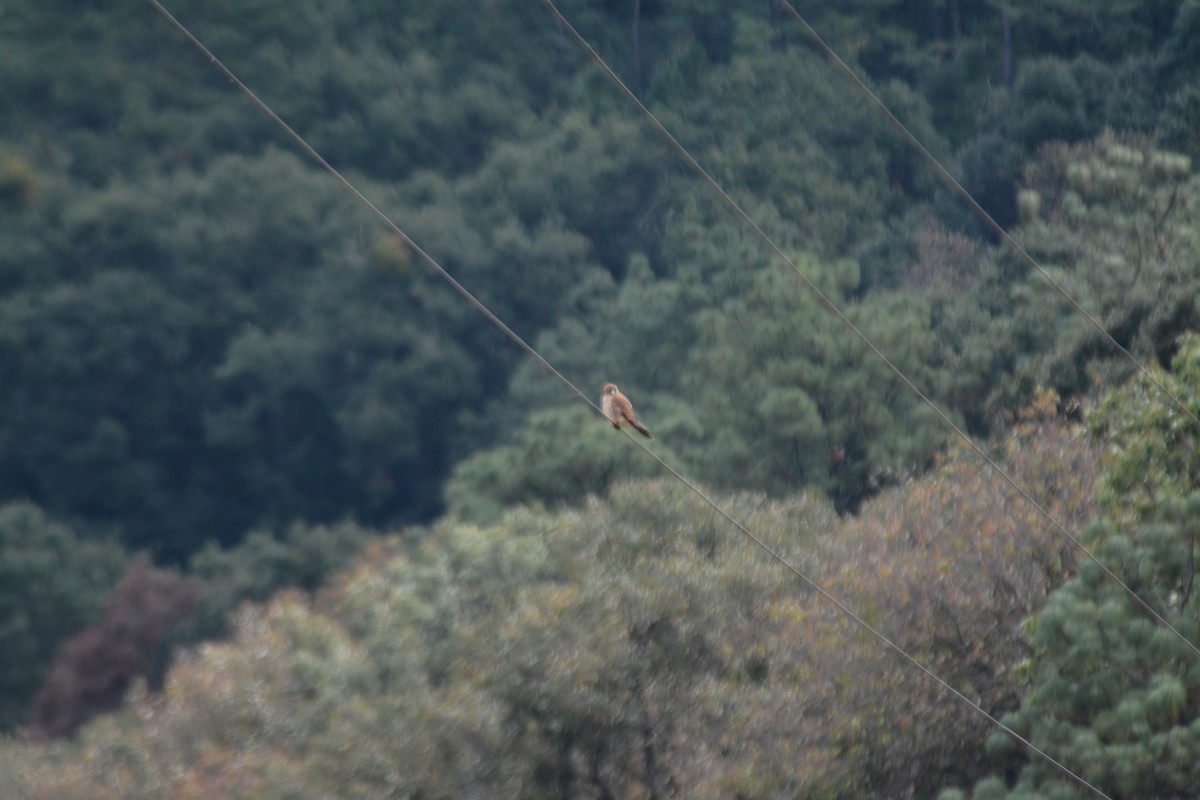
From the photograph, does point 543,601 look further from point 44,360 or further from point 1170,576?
point 44,360

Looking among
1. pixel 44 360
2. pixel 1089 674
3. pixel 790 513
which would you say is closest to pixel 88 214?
pixel 44 360

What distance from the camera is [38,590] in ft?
155

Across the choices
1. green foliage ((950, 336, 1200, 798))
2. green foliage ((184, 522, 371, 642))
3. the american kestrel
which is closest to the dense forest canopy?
green foliage ((950, 336, 1200, 798))

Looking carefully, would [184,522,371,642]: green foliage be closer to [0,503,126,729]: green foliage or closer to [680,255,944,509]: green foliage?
[0,503,126,729]: green foliage

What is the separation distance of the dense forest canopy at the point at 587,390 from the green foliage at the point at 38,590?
0.13m

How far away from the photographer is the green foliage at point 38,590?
45.4 m

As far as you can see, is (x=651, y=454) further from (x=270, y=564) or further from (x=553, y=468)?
(x=270, y=564)

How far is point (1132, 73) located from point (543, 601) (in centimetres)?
3214

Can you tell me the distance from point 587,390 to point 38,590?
15.1m

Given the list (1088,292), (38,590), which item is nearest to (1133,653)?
(1088,292)

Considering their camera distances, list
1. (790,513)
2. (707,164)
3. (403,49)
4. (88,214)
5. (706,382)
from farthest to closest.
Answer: (403,49) → (88,214) → (707,164) → (706,382) → (790,513)

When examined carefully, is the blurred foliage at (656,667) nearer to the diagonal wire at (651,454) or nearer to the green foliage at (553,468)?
the diagonal wire at (651,454)

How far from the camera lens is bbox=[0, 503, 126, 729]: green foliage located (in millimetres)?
45375

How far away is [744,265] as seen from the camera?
44812mm
